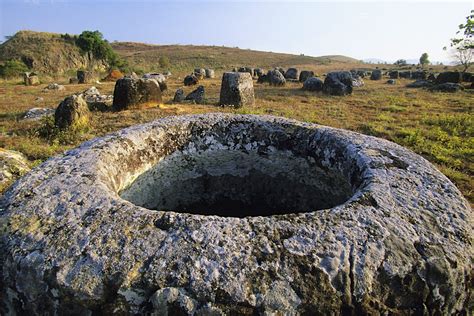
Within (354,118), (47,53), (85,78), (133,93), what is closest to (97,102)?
(133,93)

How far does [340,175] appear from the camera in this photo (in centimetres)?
279

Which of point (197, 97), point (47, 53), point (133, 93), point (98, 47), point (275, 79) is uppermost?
point (98, 47)

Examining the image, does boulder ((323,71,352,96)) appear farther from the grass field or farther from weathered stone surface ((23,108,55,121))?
weathered stone surface ((23,108,55,121))

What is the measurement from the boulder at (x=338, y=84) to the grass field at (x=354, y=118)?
0.56 m

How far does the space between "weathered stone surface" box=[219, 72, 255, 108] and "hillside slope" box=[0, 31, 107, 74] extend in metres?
31.2

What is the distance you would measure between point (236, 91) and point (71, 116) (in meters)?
6.44

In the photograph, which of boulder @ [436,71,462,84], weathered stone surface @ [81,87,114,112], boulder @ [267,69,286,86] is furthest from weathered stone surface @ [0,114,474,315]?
boulder @ [436,71,462,84]

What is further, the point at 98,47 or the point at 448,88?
the point at 98,47

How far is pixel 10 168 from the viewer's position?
20.0ft

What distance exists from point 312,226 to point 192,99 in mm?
14587

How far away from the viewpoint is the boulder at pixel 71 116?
9.80 meters

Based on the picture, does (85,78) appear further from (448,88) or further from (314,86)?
(448,88)

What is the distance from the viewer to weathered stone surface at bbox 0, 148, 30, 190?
225 inches

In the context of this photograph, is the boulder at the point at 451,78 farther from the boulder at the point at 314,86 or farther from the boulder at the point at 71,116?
the boulder at the point at 71,116
